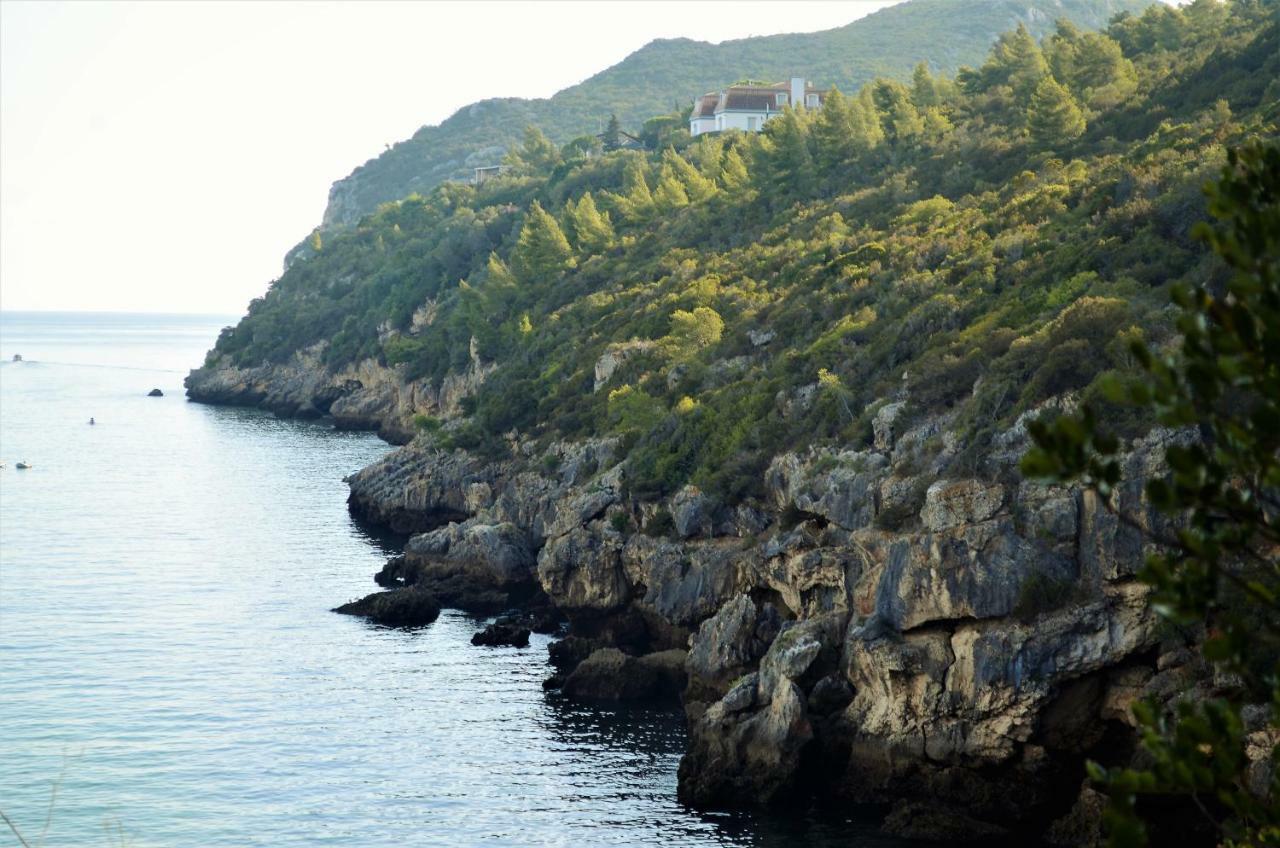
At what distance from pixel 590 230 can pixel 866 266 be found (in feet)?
166

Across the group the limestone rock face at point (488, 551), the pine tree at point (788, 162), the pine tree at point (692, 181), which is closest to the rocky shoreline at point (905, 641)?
the limestone rock face at point (488, 551)

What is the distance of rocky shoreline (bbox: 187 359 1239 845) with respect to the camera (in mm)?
34375

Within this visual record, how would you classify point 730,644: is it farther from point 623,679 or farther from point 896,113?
point 896,113

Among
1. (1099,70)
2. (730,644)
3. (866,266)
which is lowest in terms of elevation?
(730,644)

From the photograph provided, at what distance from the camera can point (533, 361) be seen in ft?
301

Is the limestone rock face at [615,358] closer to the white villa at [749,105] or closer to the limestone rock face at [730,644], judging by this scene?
the limestone rock face at [730,644]

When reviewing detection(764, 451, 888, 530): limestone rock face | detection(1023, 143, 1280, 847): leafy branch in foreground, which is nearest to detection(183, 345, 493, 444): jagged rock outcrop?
detection(764, 451, 888, 530): limestone rock face

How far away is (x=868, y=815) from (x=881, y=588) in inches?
244

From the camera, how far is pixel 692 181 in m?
117

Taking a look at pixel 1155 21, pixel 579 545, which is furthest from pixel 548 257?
pixel 579 545

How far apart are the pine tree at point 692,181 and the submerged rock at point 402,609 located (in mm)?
56556

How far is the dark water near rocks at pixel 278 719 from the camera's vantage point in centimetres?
3716

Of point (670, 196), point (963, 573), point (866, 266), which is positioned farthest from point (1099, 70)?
point (963, 573)

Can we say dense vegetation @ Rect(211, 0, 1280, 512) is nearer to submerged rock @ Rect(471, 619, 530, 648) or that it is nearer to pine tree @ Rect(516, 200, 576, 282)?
pine tree @ Rect(516, 200, 576, 282)
